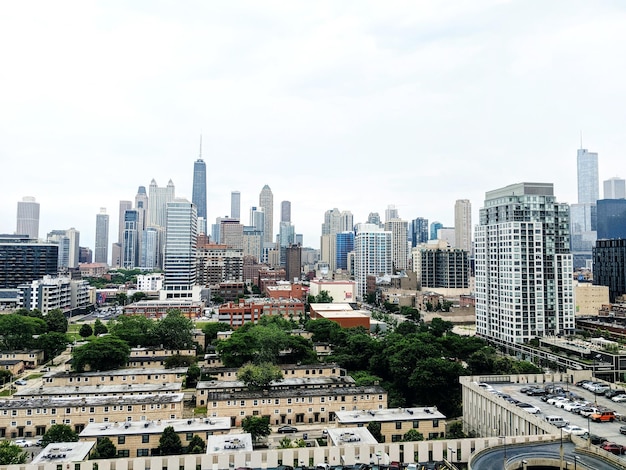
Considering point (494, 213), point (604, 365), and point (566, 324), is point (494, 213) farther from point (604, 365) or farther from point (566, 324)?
point (604, 365)

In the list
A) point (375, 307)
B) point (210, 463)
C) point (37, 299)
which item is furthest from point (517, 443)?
point (375, 307)

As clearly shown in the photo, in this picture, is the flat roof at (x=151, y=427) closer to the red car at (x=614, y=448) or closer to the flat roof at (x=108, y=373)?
the flat roof at (x=108, y=373)

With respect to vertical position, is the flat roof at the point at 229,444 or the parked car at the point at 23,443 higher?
the flat roof at the point at 229,444

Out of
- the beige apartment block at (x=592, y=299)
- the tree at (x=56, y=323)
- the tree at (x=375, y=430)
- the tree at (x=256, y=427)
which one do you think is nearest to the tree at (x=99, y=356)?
the tree at (x=256, y=427)

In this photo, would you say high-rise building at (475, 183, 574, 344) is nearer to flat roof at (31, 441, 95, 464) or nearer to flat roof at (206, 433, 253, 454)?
flat roof at (206, 433, 253, 454)

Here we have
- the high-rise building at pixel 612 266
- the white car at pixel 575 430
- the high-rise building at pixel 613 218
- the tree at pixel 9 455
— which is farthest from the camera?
the high-rise building at pixel 613 218

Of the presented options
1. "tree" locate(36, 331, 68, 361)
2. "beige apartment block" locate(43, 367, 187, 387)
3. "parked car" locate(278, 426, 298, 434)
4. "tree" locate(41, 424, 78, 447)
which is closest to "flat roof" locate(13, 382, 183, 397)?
"beige apartment block" locate(43, 367, 187, 387)
